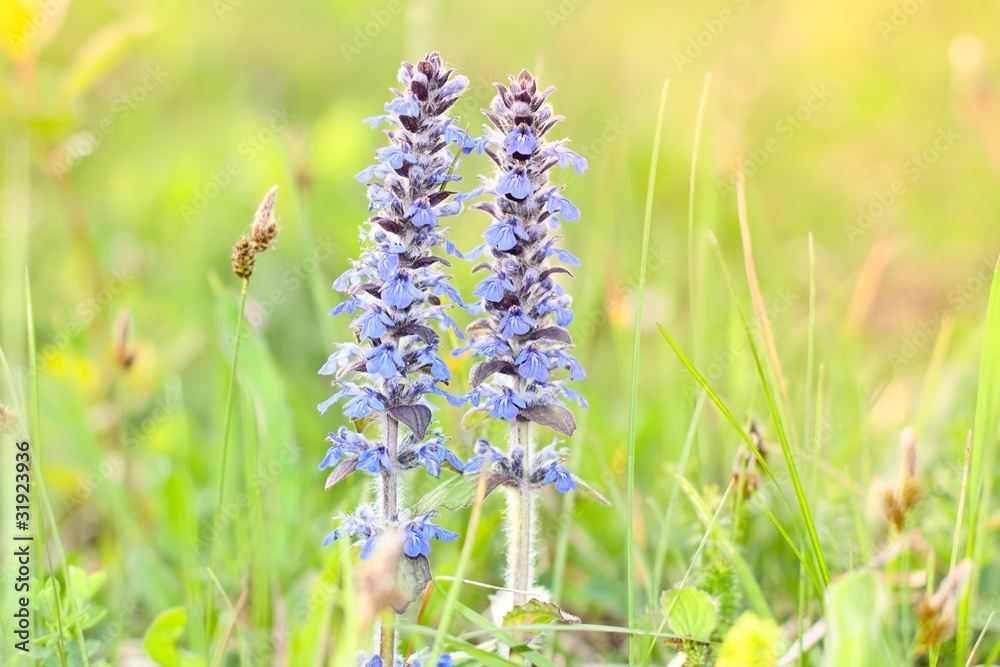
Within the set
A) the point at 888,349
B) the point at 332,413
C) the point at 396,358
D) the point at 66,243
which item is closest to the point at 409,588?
the point at 396,358

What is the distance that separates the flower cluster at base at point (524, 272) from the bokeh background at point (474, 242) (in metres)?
0.76

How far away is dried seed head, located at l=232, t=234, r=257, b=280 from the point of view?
2820 mm

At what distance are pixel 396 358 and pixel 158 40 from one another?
26.9ft

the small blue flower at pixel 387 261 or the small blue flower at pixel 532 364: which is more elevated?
the small blue flower at pixel 387 261

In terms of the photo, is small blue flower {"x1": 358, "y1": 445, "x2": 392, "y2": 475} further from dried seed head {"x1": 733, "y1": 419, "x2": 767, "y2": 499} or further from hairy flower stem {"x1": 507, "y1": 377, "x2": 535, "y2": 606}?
dried seed head {"x1": 733, "y1": 419, "x2": 767, "y2": 499}

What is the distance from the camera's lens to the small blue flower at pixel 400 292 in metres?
2.55

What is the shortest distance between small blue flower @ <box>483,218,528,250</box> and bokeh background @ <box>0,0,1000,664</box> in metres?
0.98

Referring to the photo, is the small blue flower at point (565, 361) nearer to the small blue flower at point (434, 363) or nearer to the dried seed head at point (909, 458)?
the small blue flower at point (434, 363)

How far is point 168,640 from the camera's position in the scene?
10.3 feet

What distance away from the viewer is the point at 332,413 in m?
5.41

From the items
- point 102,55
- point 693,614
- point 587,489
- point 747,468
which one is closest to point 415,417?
point 587,489

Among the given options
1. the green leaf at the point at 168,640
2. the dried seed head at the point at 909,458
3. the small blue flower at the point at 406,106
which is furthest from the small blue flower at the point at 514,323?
the green leaf at the point at 168,640

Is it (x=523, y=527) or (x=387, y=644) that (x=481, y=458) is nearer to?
(x=523, y=527)

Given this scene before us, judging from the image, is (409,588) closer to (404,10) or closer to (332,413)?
(332,413)
